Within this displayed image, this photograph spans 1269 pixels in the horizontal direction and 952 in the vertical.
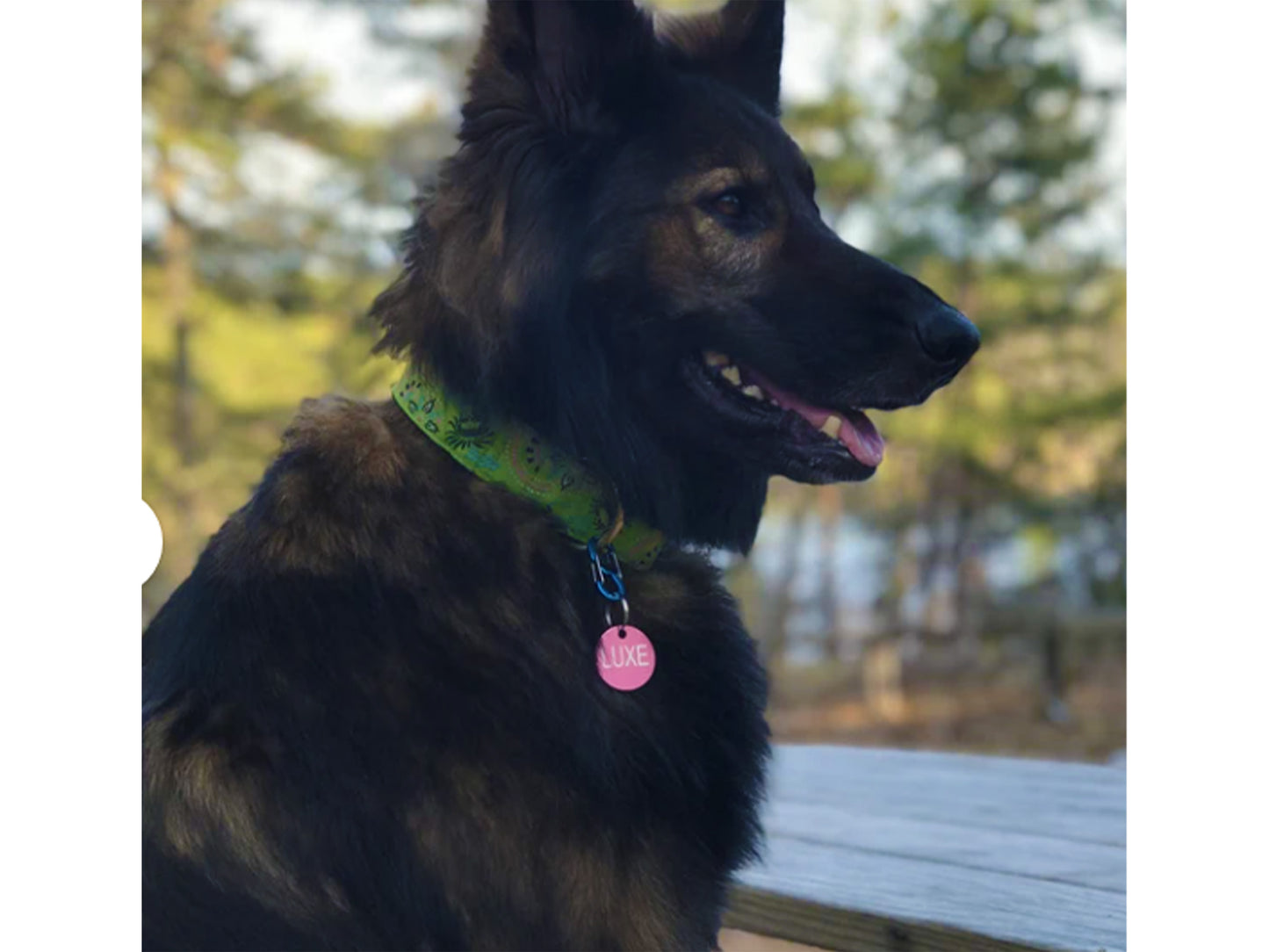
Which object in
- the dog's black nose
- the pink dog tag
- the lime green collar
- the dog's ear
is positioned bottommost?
the pink dog tag

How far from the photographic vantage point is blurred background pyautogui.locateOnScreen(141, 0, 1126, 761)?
6.96m

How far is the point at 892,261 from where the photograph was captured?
9375 mm

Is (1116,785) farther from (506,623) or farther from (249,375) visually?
(249,375)

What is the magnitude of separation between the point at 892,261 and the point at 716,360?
7.59 metres

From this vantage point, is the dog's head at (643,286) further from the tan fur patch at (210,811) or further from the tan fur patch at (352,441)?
the tan fur patch at (210,811)

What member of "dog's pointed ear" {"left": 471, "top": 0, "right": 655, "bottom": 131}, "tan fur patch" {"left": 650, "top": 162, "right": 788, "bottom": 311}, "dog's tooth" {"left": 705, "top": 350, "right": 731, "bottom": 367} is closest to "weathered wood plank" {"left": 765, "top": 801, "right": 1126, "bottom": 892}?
"dog's tooth" {"left": 705, "top": 350, "right": 731, "bottom": 367}

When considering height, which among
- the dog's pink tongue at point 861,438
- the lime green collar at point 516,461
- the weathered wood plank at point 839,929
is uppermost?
the dog's pink tongue at point 861,438

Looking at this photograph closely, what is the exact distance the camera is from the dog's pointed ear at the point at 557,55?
6.23 ft

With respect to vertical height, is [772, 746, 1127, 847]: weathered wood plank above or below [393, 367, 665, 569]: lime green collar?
above
